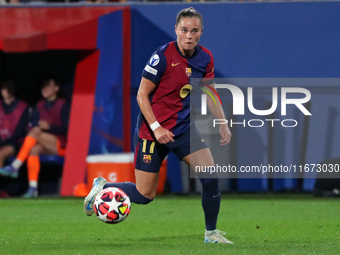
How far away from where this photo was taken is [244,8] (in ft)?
37.4

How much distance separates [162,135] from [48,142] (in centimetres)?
613

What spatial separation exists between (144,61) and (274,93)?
2356 mm

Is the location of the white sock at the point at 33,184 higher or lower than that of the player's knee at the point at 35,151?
lower

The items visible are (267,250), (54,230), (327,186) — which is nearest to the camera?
(267,250)

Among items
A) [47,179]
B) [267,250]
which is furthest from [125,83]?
[267,250]

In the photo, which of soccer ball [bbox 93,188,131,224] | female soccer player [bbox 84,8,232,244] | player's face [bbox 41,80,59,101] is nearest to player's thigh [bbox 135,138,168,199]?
female soccer player [bbox 84,8,232,244]

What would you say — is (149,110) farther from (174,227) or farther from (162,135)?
(174,227)

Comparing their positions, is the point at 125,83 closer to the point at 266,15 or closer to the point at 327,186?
the point at 266,15

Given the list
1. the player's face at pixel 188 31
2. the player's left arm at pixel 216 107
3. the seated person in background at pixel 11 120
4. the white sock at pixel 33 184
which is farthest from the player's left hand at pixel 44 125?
the player's face at pixel 188 31

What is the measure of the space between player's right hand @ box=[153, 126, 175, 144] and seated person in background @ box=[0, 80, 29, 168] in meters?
6.48

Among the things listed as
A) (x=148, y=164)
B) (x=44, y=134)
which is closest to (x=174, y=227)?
(x=148, y=164)

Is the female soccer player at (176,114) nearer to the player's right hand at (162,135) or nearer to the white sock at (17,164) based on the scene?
the player's right hand at (162,135)

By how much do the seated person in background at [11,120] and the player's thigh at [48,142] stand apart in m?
0.50

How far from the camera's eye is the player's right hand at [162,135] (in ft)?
18.2
